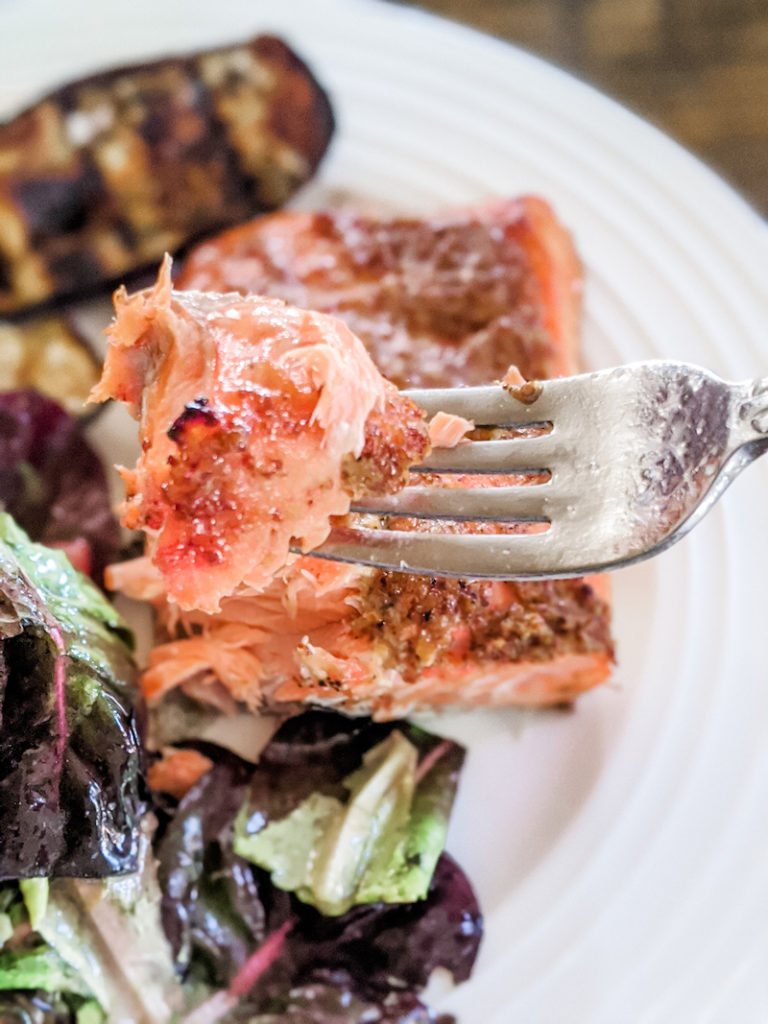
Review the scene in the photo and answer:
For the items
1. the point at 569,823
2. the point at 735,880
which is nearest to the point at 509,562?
the point at 569,823

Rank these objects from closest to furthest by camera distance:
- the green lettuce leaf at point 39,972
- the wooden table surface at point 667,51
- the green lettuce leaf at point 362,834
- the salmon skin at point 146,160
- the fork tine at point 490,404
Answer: the fork tine at point 490,404
the green lettuce leaf at point 39,972
the green lettuce leaf at point 362,834
the salmon skin at point 146,160
the wooden table surface at point 667,51

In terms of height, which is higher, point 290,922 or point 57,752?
point 57,752

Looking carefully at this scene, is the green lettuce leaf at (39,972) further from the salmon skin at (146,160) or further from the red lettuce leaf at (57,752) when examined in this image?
the salmon skin at (146,160)

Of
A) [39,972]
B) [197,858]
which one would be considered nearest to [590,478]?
[197,858]

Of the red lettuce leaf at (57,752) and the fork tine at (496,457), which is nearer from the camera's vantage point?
the fork tine at (496,457)

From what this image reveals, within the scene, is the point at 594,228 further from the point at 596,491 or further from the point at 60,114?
the point at 60,114

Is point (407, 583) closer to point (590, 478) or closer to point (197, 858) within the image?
point (590, 478)

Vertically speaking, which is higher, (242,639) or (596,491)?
(596,491)

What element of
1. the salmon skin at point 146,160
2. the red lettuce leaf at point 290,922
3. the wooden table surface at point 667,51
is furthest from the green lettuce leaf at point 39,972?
the wooden table surface at point 667,51
